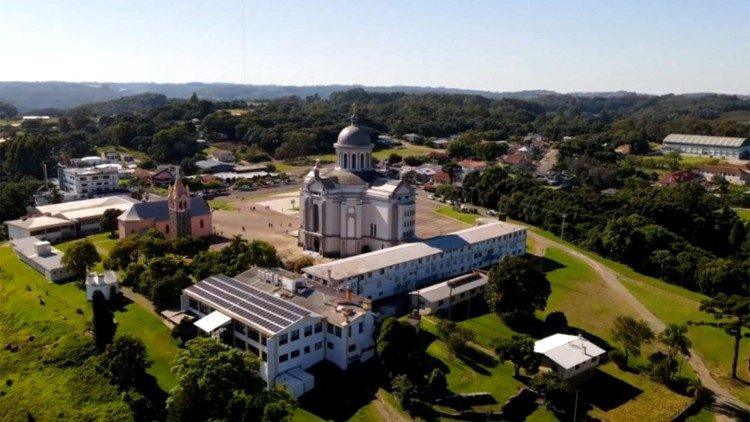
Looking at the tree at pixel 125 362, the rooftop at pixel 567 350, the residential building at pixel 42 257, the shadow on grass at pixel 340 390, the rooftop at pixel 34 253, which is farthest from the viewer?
the rooftop at pixel 34 253

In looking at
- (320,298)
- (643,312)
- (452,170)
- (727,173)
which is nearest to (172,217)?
(320,298)

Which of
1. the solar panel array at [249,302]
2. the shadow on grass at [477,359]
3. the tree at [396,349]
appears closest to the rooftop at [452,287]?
the shadow on grass at [477,359]

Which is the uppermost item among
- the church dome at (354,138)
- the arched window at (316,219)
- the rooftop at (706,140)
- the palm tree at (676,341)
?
the church dome at (354,138)

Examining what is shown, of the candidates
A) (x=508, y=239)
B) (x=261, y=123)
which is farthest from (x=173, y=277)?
(x=261, y=123)

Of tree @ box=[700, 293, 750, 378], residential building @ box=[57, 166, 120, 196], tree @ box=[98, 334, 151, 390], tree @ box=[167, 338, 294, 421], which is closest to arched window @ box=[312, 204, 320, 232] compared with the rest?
tree @ box=[98, 334, 151, 390]

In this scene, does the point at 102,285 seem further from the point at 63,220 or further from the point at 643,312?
the point at 643,312

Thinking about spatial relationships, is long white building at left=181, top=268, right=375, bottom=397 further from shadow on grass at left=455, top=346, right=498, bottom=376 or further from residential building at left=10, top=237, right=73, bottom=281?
residential building at left=10, top=237, right=73, bottom=281

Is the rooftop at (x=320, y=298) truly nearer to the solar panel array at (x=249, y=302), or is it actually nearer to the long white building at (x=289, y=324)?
the long white building at (x=289, y=324)
